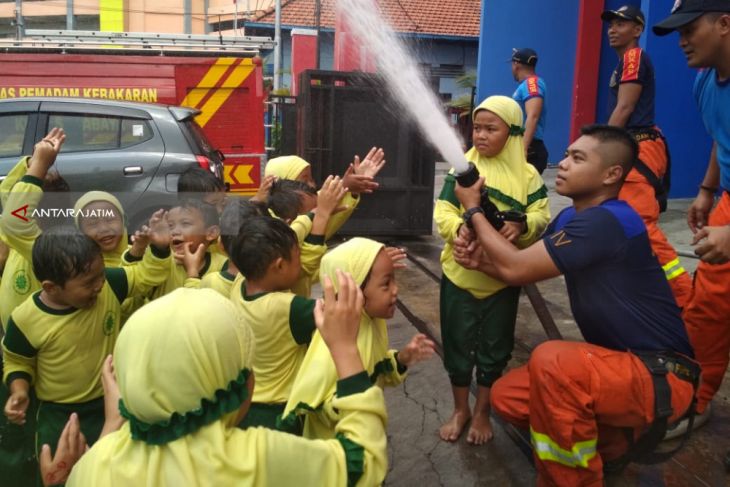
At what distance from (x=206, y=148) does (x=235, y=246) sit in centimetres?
458

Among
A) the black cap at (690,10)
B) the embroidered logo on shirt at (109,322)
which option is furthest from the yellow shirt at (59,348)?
the black cap at (690,10)

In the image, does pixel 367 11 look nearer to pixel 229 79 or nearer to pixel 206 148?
pixel 206 148

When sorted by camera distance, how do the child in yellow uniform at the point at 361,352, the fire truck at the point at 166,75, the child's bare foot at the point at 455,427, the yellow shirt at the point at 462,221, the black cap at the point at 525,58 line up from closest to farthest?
the child in yellow uniform at the point at 361,352
the yellow shirt at the point at 462,221
the child's bare foot at the point at 455,427
the black cap at the point at 525,58
the fire truck at the point at 166,75

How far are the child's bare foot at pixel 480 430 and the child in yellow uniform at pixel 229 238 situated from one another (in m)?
1.36

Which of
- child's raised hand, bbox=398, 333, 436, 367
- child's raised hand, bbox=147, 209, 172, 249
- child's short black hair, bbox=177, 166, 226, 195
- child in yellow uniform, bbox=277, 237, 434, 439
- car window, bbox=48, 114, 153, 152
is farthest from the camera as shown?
car window, bbox=48, 114, 153, 152

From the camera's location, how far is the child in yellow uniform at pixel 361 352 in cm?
196

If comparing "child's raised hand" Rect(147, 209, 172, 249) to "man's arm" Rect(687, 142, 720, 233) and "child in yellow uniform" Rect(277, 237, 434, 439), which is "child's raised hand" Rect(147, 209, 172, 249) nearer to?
"child in yellow uniform" Rect(277, 237, 434, 439)

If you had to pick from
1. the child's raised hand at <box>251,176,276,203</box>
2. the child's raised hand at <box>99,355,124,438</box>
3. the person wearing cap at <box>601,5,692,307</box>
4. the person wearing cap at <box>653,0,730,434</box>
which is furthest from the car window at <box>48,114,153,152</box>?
the child's raised hand at <box>99,355,124,438</box>

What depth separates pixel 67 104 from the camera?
20.7 feet

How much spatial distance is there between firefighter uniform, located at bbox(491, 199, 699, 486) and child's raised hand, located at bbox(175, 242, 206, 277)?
1.43 metres

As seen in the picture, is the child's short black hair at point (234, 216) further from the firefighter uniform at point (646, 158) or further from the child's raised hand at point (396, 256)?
the firefighter uniform at point (646, 158)

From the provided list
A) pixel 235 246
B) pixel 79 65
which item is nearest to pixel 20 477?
pixel 235 246

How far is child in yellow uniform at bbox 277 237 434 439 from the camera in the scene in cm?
196

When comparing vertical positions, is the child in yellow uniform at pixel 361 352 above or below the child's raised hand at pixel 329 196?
below
